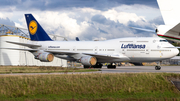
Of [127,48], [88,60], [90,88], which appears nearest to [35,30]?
[88,60]

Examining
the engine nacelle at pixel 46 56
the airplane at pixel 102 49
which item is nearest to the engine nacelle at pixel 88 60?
the airplane at pixel 102 49

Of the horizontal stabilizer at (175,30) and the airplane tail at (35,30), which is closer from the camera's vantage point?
the horizontal stabilizer at (175,30)

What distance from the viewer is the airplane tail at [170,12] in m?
12.1

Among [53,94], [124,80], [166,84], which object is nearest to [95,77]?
[124,80]

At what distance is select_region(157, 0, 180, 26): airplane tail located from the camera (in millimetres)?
12117

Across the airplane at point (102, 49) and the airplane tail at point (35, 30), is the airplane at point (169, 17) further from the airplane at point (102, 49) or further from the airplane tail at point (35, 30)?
the airplane tail at point (35, 30)

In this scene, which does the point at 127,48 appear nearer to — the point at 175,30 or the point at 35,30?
the point at 35,30

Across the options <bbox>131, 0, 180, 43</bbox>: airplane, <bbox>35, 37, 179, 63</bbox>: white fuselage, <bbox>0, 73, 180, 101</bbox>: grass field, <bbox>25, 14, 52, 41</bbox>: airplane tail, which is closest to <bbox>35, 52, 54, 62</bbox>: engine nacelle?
<bbox>35, 37, 179, 63</bbox>: white fuselage

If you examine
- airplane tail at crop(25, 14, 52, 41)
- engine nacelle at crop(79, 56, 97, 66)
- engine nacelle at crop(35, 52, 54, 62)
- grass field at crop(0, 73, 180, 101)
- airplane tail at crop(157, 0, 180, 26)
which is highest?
airplane tail at crop(25, 14, 52, 41)

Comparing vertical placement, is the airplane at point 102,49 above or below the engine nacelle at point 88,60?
above

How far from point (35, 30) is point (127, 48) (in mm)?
18226

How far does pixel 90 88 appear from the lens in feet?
59.6

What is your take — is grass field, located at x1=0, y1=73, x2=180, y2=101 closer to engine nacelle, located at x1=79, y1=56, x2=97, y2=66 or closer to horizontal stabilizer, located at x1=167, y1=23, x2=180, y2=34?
horizontal stabilizer, located at x1=167, y1=23, x2=180, y2=34

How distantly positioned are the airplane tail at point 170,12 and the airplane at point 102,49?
67.1 ft
